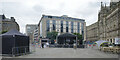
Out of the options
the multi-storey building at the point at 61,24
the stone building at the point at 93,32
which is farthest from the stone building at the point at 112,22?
the multi-storey building at the point at 61,24

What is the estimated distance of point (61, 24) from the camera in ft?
322

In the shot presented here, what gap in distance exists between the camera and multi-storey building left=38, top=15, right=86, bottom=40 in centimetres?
9250

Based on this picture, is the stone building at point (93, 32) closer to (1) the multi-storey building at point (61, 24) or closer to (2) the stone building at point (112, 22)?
(1) the multi-storey building at point (61, 24)

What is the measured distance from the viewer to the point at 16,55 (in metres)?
15.0

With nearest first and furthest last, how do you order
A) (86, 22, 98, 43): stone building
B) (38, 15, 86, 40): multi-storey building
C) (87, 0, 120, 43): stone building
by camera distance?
(87, 0, 120, 43): stone building, (86, 22, 98, 43): stone building, (38, 15, 86, 40): multi-storey building

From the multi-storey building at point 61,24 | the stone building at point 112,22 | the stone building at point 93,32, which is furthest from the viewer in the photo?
the multi-storey building at point 61,24

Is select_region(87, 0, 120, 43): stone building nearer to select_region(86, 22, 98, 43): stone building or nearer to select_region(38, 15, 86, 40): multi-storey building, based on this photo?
select_region(86, 22, 98, 43): stone building

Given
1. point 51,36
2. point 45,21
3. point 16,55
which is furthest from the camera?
point 45,21

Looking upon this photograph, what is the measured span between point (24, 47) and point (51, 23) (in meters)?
77.9

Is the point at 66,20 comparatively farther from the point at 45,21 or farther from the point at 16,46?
the point at 16,46

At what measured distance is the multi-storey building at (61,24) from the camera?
303 ft

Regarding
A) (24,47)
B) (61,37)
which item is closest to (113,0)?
(61,37)

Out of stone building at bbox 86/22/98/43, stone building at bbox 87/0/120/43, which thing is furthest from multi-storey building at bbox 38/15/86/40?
stone building at bbox 87/0/120/43

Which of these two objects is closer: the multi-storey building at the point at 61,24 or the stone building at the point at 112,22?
the stone building at the point at 112,22
